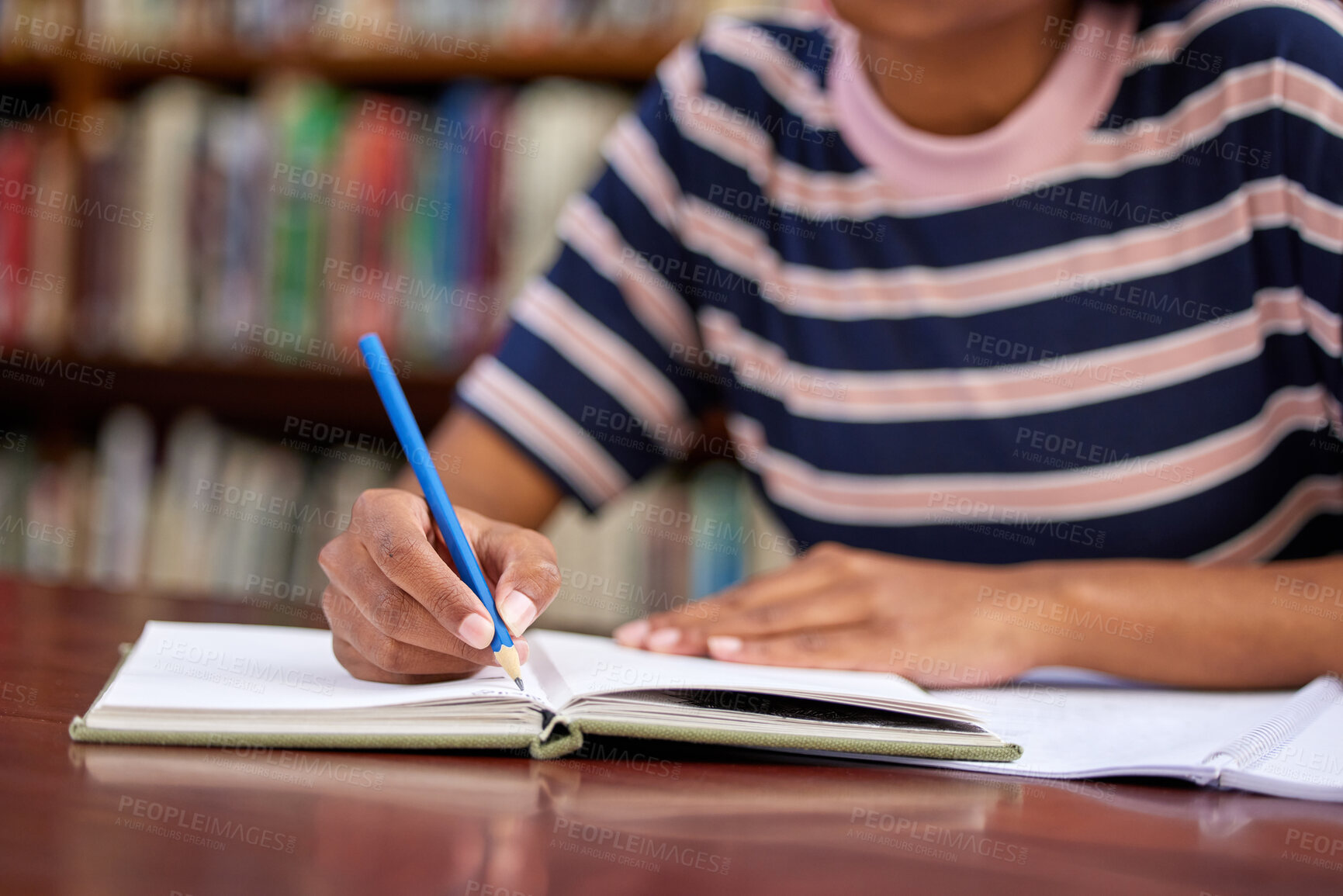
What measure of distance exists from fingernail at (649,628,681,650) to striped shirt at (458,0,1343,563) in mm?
352

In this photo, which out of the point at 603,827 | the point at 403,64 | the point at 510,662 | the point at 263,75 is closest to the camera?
the point at 603,827

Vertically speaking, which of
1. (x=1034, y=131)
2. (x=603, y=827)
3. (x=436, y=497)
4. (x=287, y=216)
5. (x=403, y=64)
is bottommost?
(x=603, y=827)

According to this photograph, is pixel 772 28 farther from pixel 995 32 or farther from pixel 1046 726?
pixel 1046 726

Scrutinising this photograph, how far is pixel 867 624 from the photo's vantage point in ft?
2.26

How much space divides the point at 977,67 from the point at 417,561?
2.02 feet

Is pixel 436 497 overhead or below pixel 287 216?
below

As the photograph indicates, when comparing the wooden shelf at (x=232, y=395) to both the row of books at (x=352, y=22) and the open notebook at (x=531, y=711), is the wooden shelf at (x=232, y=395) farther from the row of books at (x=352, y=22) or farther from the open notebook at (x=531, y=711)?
the open notebook at (x=531, y=711)

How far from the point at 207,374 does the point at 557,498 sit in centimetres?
97

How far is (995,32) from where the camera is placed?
0.90m

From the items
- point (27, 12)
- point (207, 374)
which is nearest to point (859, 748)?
point (207, 374)

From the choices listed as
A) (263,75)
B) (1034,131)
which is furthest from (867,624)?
(263,75)

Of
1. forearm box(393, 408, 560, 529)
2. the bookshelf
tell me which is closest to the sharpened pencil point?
forearm box(393, 408, 560, 529)

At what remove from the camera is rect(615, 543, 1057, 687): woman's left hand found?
2.16 feet

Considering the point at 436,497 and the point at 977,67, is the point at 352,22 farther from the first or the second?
the point at 436,497
